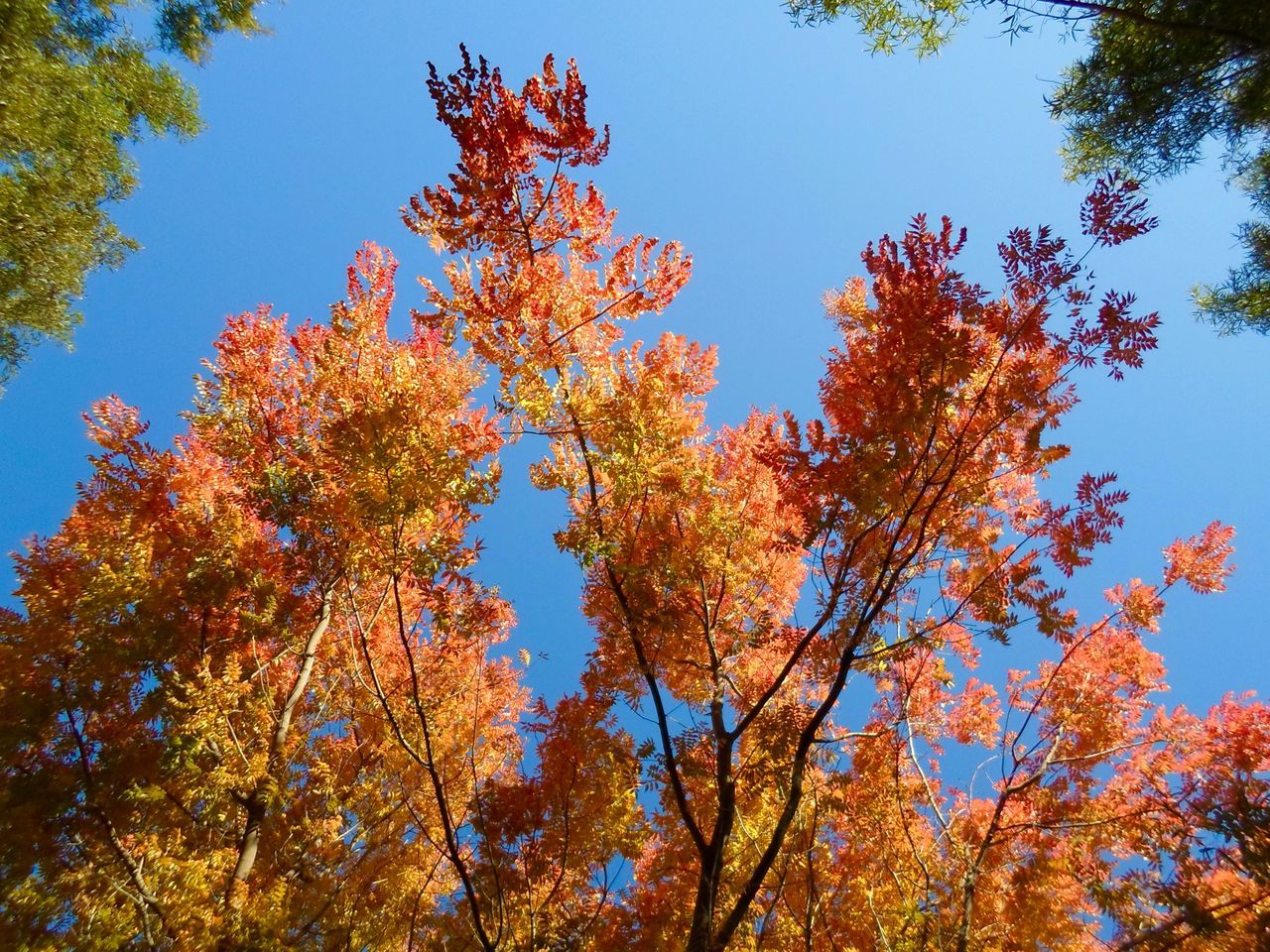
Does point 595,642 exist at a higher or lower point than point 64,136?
lower

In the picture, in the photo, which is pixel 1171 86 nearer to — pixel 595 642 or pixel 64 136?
pixel 595 642

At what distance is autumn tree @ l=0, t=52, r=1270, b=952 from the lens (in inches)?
125

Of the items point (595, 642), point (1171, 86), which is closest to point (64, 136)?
point (595, 642)

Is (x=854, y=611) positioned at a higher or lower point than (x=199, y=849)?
higher

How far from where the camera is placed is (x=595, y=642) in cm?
533

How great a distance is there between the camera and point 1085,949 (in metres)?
5.75

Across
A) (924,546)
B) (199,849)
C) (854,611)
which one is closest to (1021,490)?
(924,546)

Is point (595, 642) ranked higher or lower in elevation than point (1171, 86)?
lower

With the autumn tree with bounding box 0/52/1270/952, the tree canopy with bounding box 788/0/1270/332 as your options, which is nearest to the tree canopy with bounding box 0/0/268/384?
the autumn tree with bounding box 0/52/1270/952

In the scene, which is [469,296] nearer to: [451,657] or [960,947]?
[451,657]

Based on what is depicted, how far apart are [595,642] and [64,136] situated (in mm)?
6300

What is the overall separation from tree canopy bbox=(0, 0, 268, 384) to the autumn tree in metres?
1.40

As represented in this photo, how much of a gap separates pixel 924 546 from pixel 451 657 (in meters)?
5.02

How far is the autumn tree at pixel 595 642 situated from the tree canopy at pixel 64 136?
55.3 inches
